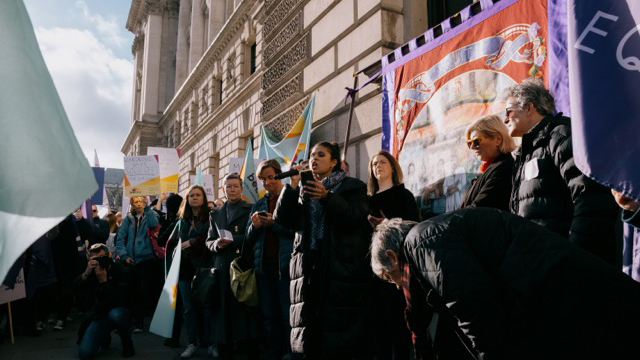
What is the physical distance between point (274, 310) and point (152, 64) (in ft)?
117

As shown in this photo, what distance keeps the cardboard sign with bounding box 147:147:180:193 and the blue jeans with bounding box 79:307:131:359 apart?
21.2 feet

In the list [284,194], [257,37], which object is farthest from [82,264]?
[257,37]

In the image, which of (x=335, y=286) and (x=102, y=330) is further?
(x=102, y=330)

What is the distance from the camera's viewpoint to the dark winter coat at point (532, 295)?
161cm

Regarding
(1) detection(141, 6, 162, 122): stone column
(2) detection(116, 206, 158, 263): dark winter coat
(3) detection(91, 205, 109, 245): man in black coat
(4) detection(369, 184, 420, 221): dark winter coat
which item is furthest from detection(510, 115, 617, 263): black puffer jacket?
(1) detection(141, 6, 162, 122): stone column

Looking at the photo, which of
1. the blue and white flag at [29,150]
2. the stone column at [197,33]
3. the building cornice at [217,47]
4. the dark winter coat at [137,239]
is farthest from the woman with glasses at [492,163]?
the stone column at [197,33]

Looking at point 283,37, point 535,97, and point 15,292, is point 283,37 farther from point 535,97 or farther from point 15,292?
point 535,97

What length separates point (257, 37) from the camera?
15266 mm

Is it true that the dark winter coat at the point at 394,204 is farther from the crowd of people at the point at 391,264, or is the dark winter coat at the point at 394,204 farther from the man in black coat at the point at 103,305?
the man in black coat at the point at 103,305

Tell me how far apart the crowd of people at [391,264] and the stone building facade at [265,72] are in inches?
102

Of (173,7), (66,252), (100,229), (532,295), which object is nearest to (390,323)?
(532,295)

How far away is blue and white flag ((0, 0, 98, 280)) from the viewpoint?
1.28m

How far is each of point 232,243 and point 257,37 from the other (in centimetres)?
1159

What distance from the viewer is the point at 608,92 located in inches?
65.1
